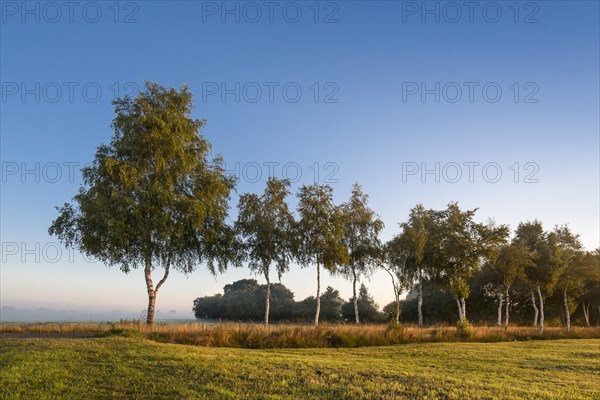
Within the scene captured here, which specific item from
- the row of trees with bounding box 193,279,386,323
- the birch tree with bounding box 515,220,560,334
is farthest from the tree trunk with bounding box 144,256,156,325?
the birch tree with bounding box 515,220,560,334

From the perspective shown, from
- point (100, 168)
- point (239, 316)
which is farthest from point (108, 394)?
point (239, 316)

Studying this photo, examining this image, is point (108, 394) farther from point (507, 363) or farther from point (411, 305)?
point (411, 305)

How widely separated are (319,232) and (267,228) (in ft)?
14.5

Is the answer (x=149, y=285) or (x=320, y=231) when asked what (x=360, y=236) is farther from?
(x=149, y=285)

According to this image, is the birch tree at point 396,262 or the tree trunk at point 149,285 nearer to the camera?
the tree trunk at point 149,285

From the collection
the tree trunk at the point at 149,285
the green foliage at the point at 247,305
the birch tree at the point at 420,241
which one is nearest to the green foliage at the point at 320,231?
the birch tree at the point at 420,241

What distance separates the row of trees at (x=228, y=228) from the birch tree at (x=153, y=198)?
0.07 meters

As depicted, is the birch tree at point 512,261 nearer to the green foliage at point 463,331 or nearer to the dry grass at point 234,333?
the green foliage at point 463,331

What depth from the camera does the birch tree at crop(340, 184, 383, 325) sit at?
43.0 m

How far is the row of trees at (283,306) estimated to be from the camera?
175 feet

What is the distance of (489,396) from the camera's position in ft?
31.6

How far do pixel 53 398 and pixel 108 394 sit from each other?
42.0 inches

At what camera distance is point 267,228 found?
3625 cm

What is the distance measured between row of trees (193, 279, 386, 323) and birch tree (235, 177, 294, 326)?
1305cm
